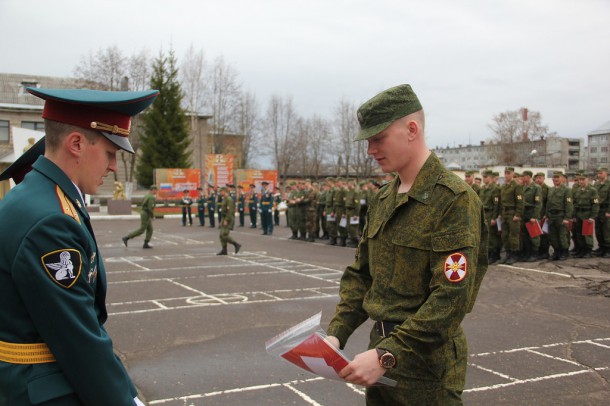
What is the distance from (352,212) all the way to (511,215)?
6.55m

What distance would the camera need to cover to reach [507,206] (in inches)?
597

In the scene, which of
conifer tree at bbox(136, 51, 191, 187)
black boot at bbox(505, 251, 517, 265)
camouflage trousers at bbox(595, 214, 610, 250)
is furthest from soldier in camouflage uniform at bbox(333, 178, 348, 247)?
conifer tree at bbox(136, 51, 191, 187)

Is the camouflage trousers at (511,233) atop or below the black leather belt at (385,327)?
below

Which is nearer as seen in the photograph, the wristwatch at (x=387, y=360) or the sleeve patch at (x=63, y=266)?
the sleeve patch at (x=63, y=266)

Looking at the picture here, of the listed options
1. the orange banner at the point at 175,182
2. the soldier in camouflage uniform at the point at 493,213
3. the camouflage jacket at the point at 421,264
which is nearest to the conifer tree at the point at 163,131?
the orange banner at the point at 175,182

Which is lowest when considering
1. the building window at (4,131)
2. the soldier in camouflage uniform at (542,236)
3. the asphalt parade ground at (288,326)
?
the asphalt parade ground at (288,326)

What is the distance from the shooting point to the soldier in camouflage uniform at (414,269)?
2.37m

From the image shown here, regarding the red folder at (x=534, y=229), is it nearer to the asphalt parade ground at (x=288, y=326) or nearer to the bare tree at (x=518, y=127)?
the asphalt parade ground at (x=288, y=326)

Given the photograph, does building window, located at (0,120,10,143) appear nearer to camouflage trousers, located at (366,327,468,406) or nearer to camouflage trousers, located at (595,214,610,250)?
camouflage trousers, located at (595,214,610,250)

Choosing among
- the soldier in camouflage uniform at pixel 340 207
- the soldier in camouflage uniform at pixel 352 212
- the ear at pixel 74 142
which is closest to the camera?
the ear at pixel 74 142

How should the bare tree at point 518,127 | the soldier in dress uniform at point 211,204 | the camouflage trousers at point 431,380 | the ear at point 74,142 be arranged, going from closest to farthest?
the ear at point 74,142
the camouflage trousers at point 431,380
the soldier in dress uniform at point 211,204
the bare tree at point 518,127

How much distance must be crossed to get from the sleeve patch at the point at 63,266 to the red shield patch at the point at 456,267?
155cm

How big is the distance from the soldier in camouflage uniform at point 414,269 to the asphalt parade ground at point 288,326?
109 inches

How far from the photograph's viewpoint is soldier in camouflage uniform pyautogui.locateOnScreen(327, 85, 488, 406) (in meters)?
2.37
